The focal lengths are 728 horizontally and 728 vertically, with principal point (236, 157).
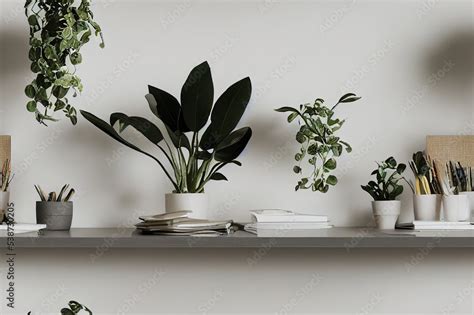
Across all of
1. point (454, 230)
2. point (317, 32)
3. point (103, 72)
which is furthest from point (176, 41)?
point (454, 230)

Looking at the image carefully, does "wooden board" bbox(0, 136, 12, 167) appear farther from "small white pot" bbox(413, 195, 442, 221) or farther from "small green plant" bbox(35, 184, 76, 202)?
"small white pot" bbox(413, 195, 442, 221)

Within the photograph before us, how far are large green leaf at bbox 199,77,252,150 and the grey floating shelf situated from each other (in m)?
0.37

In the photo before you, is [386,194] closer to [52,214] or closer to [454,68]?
[454,68]

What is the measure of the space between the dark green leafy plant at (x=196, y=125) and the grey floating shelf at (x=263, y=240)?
33cm

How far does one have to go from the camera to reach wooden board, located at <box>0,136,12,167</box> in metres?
2.66

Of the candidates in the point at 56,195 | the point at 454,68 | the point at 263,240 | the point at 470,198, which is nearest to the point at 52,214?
the point at 56,195

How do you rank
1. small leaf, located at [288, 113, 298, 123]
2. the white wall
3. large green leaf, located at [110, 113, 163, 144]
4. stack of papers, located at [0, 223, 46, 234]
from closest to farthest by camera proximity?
1. stack of papers, located at [0, 223, 46, 234]
2. large green leaf, located at [110, 113, 163, 144]
3. small leaf, located at [288, 113, 298, 123]
4. the white wall

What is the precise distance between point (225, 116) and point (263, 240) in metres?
0.49

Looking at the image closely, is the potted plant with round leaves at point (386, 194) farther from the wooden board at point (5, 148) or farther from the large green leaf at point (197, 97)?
the wooden board at point (5, 148)

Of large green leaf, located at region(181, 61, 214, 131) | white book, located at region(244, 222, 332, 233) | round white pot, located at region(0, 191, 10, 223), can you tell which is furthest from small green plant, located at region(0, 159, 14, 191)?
white book, located at region(244, 222, 332, 233)

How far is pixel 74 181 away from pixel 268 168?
72 centimetres

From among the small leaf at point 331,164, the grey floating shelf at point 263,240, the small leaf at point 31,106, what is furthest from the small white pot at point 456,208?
the small leaf at point 31,106

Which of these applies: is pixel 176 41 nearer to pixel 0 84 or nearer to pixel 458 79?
pixel 0 84

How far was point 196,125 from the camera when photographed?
2.42 meters
